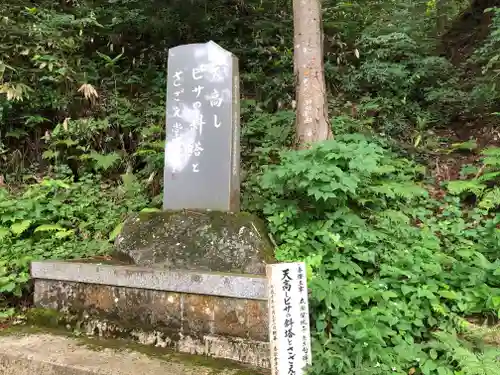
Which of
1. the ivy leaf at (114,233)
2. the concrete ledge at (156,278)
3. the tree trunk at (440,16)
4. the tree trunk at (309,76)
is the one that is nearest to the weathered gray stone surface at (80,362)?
the concrete ledge at (156,278)

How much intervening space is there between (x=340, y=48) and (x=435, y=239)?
21.3ft

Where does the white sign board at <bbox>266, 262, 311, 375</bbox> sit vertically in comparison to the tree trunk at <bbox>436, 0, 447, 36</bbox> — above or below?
below

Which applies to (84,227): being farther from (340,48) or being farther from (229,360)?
(340,48)

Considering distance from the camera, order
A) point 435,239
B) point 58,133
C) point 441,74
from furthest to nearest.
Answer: point 441,74 < point 58,133 < point 435,239

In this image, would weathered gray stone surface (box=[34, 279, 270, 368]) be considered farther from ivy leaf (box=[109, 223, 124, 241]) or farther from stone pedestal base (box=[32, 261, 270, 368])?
ivy leaf (box=[109, 223, 124, 241])

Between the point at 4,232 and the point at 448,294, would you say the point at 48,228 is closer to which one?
the point at 4,232

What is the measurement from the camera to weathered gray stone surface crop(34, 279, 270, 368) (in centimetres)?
337

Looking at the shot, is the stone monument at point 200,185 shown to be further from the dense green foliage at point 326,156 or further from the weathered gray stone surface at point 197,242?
the dense green foliage at point 326,156

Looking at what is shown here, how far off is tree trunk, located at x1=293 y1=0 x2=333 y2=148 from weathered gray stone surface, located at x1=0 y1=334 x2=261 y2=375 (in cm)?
308

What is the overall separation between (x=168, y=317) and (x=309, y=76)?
353 centimetres

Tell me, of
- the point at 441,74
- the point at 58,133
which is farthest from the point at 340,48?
the point at 58,133

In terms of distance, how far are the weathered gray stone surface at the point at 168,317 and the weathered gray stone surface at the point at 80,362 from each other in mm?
224

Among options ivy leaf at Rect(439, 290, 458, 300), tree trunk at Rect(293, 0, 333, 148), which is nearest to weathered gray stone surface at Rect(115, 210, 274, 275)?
ivy leaf at Rect(439, 290, 458, 300)

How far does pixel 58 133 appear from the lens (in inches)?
276
